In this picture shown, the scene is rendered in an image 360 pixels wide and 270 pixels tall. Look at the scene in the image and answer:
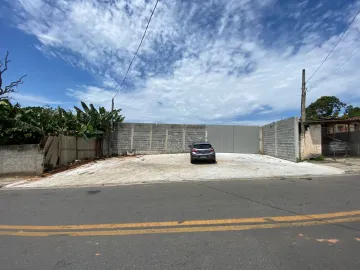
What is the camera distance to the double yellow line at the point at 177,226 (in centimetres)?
466

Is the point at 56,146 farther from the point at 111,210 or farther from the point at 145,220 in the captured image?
the point at 145,220

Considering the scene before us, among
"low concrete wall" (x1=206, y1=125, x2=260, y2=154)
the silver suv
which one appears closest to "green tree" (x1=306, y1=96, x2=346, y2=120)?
"low concrete wall" (x1=206, y1=125, x2=260, y2=154)

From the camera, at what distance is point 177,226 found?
4875 millimetres

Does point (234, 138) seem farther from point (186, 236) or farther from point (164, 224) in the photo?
point (186, 236)

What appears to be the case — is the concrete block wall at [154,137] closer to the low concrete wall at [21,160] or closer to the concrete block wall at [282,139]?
the concrete block wall at [282,139]

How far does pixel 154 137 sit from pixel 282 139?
1104 cm

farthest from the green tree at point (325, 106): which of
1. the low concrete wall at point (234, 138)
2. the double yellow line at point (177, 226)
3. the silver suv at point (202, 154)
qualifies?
the double yellow line at point (177, 226)

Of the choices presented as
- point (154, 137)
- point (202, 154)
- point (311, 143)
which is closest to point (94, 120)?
point (154, 137)

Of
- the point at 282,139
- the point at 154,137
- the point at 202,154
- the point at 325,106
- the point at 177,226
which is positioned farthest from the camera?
the point at 325,106

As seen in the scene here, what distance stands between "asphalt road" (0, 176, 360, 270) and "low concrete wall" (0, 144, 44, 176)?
6910mm

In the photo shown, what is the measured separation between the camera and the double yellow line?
466 cm

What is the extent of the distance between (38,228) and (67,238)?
100 centimetres

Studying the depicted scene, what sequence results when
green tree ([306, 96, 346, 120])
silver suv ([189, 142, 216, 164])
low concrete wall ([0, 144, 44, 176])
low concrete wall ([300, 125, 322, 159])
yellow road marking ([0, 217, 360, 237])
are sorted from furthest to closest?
green tree ([306, 96, 346, 120])
low concrete wall ([300, 125, 322, 159])
silver suv ([189, 142, 216, 164])
low concrete wall ([0, 144, 44, 176])
yellow road marking ([0, 217, 360, 237])

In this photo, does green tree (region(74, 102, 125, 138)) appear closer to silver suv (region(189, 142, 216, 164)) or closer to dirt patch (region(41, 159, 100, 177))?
dirt patch (region(41, 159, 100, 177))
